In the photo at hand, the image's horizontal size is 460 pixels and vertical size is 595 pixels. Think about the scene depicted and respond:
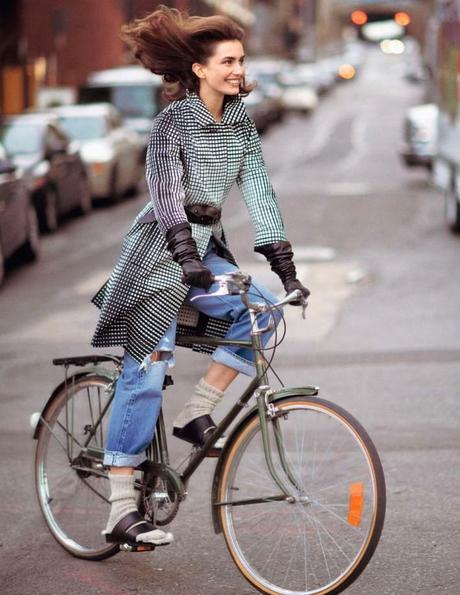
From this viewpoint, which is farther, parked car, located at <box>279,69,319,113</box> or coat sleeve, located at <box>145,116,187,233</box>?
parked car, located at <box>279,69,319,113</box>

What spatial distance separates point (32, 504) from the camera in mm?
5914

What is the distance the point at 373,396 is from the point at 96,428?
3.06 metres

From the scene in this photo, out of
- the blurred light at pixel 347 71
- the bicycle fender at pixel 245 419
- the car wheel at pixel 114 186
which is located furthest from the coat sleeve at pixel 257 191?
the blurred light at pixel 347 71

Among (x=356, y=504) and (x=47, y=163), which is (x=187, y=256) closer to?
(x=356, y=504)

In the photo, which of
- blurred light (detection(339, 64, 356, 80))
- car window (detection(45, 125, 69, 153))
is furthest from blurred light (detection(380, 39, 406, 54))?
car window (detection(45, 125, 69, 153))

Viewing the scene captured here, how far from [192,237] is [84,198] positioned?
15.3m

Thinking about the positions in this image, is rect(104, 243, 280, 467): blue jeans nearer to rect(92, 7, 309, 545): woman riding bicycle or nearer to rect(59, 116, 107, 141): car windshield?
rect(92, 7, 309, 545): woman riding bicycle

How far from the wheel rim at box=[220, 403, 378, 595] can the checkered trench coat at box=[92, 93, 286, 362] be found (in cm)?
51

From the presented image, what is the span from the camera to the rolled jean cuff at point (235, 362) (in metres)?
4.75

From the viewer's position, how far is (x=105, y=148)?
21.0 metres

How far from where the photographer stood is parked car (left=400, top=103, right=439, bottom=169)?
22.8 metres

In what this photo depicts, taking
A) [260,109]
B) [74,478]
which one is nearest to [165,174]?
[74,478]

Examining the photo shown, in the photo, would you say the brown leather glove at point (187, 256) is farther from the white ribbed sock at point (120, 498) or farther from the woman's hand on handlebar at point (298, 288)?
the white ribbed sock at point (120, 498)

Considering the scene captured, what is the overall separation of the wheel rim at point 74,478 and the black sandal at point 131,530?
0.27m
